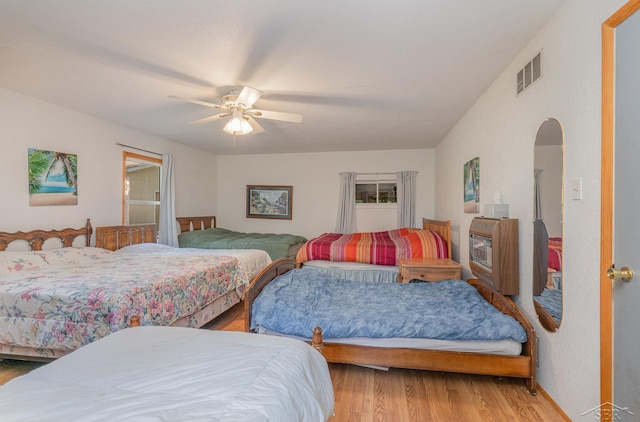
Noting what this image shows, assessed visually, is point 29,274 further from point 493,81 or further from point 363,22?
point 493,81

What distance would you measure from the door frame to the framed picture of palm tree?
4528 mm

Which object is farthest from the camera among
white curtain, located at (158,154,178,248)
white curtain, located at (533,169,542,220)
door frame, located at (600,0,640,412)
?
white curtain, located at (158,154,178,248)

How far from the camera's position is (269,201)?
6324 millimetres

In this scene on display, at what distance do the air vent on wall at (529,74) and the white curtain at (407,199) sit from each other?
11.3 feet

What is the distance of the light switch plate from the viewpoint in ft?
5.02

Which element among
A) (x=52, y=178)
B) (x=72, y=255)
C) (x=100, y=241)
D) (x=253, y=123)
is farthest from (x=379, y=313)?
(x=52, y=178)

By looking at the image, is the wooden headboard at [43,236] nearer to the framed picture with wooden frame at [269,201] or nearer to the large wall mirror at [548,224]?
the framed picture with wooden frame at [269,201]

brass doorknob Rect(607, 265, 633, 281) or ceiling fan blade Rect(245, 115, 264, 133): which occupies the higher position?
ceiling fan blade Rect(245, 115, 264, 133)

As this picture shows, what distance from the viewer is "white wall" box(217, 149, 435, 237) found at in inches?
223

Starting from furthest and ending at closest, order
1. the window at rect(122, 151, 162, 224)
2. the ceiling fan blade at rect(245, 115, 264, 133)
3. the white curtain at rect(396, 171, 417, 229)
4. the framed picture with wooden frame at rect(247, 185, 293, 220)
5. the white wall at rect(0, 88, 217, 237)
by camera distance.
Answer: the framed picture with wooden frame at rect(247, 185, 293, 220) < the white curtain at rect(396, 171, 417, 229) < the window at rect(122, 151, 162, 224) < the ceiling fan blade at rect(245, 115, 264, 133) < the white wall at rect(0, 88, 217, 237)

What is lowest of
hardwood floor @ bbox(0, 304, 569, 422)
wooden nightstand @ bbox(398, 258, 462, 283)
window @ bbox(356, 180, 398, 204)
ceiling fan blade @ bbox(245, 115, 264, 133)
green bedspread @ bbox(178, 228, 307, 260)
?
hardwood floor @ bbox(0, 304, 569, 422)

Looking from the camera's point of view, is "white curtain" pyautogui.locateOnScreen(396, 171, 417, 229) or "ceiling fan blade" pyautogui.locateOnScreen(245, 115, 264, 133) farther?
"white curtain" pyautogui.locateOnScreen(396, 171, 417, 229)

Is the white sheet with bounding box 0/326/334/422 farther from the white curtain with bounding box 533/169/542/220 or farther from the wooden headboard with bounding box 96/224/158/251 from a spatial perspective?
the wooden headboard with bounding box 96/224/158/251

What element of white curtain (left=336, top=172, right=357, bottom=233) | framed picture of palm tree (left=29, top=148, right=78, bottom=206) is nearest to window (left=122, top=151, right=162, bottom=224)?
framed picture of palm tree (left=29, top=148, right=78, bottom=206)
